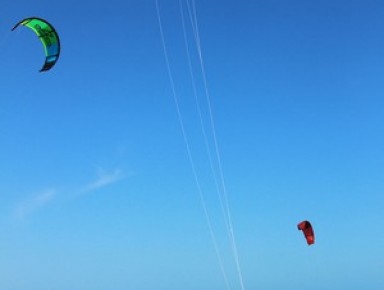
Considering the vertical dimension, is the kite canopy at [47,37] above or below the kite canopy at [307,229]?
above

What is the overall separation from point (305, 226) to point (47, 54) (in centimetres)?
1140

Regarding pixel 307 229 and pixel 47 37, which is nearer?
pixel 47 37

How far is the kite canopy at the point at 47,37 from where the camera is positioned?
18469 millimetres

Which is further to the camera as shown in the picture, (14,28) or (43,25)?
(43,25)

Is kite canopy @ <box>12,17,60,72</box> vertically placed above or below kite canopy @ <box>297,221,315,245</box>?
above

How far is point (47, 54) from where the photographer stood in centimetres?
1905

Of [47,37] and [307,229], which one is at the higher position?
[47,37]

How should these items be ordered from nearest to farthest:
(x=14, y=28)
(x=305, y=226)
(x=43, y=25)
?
(x=14, y=28)
(x=43, y=25)
(x=305, y=226)

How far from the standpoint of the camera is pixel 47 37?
19281mm

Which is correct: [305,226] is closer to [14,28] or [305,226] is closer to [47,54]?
[47,54]

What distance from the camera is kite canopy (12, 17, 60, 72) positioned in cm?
1847

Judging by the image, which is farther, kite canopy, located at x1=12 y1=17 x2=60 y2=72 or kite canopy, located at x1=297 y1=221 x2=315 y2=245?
kite canopy, located at x1=297 y1=221 x2=315 y2=245

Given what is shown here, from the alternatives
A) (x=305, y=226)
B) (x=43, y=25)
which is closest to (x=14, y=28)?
(x=43, y=25)

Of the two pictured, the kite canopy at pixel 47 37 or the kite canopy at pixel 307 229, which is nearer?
the kite canopy at pixel 47 37
